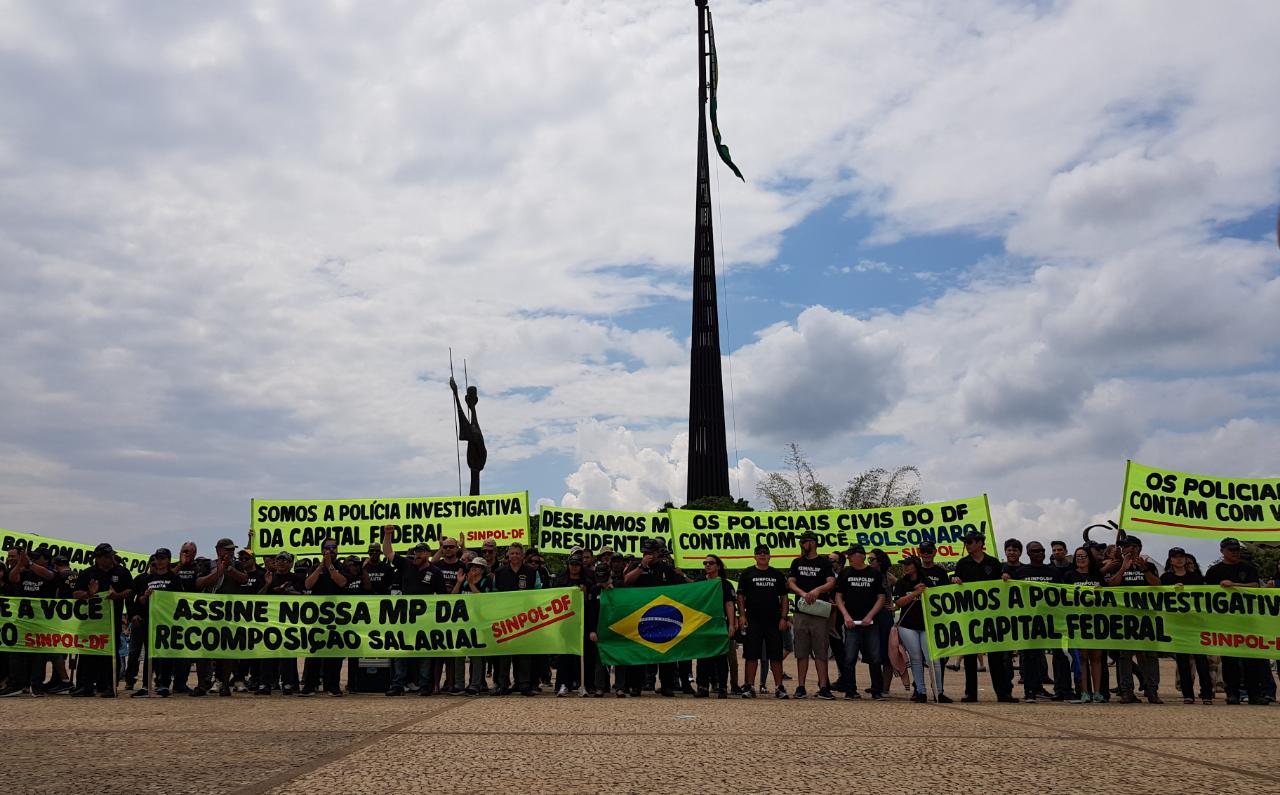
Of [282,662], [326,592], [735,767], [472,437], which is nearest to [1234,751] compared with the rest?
[735,767]

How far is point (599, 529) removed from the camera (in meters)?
19.4

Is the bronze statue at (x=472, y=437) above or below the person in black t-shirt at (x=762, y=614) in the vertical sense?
above

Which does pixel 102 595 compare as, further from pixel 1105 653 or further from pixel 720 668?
pixel 1105 653

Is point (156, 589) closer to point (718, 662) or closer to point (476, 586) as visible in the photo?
point (476, 586)

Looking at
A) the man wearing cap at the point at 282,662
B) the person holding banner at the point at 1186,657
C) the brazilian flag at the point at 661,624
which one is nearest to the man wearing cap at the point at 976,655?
the person holding banner at the point at 1186,657

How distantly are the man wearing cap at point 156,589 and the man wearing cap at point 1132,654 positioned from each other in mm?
11129

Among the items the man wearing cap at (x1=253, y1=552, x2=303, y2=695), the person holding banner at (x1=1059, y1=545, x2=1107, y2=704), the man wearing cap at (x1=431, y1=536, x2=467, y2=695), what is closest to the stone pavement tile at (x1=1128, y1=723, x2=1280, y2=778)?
the person holding banner at (x1=1059, y1=545, x2=1107, y2=704)

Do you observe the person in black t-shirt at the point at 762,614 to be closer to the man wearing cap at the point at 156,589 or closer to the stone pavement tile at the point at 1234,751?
the stone pavement tile at the point at 1234,751

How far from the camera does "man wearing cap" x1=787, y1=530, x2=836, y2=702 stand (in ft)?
40.0

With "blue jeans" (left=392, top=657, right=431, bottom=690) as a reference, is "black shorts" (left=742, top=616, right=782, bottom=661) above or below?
above

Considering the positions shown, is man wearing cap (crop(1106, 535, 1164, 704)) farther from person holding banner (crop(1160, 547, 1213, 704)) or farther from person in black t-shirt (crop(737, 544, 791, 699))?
person in black t-shirt (crop(737, 544, 791, 699))

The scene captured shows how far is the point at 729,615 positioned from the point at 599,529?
7.17 meters

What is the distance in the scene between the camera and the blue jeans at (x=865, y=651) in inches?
471

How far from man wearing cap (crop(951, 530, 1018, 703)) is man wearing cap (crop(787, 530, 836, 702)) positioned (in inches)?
58.5
